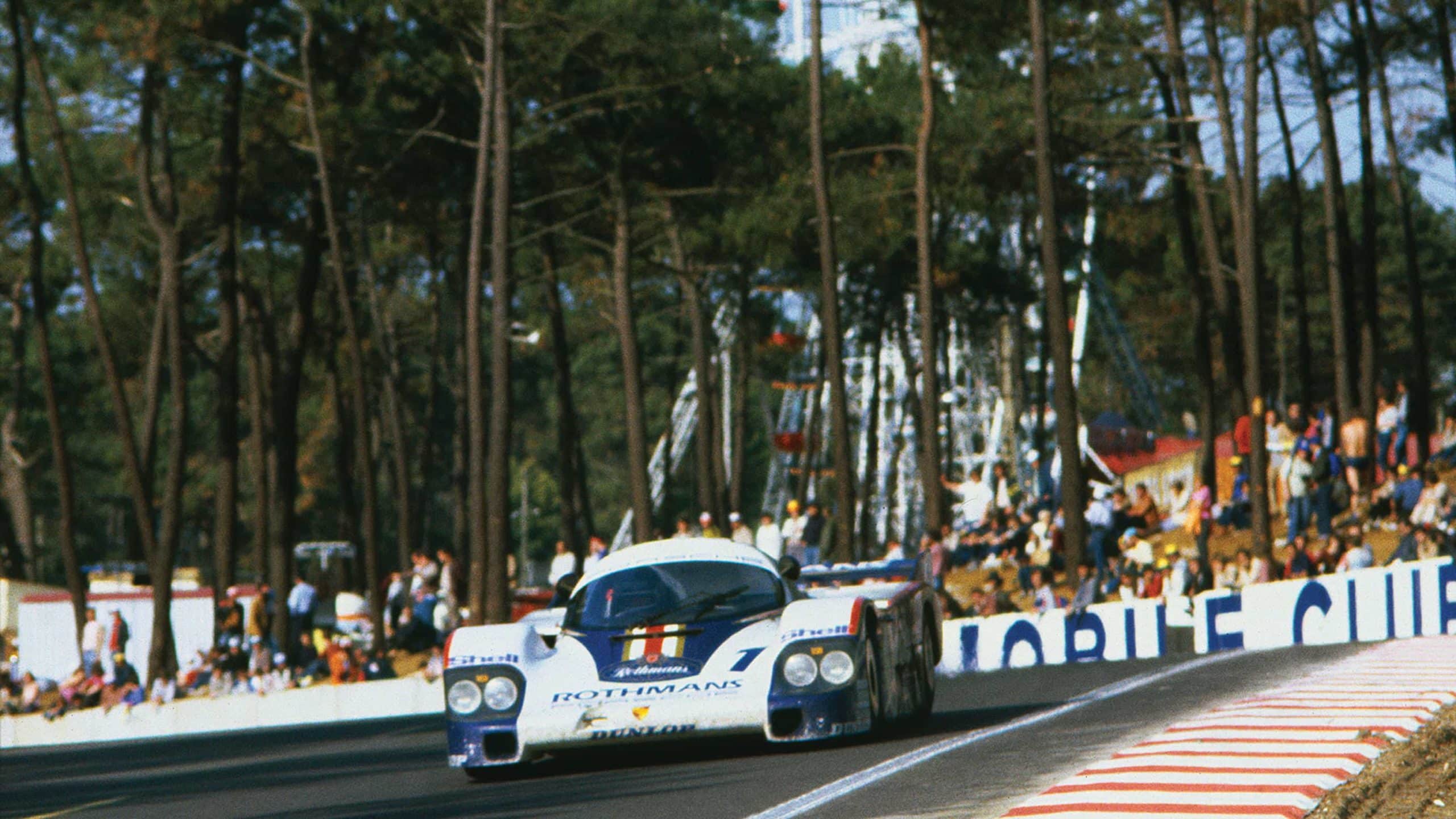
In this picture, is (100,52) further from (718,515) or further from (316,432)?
(316,432)

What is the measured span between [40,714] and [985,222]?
3261 centimetres

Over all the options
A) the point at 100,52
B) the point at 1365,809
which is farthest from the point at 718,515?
the point at 1365,809

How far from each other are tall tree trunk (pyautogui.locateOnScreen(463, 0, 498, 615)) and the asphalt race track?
41.3 ft

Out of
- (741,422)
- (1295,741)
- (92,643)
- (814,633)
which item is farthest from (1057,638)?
(741,422)

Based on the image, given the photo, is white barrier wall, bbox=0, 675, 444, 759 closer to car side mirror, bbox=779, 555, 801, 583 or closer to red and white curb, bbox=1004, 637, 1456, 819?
car side mirror, bbox=779, 555, 801, 583

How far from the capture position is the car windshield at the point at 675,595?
37.8 feet

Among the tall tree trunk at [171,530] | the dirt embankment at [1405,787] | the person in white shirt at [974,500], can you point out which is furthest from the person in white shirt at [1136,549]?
the dirt embankment at [1405,787]

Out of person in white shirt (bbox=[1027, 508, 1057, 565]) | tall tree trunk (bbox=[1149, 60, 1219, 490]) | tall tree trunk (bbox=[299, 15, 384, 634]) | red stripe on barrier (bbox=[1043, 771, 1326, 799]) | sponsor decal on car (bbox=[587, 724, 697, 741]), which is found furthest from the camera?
tall tree trunk (bbox=[1149, 60, 1219, 490])

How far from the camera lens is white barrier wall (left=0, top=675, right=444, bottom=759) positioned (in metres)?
24.0

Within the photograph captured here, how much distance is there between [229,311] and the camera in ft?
119

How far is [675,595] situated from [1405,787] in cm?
458

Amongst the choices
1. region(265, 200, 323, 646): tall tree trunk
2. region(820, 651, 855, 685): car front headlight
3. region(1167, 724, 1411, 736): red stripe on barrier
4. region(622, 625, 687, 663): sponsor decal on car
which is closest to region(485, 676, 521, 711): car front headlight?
region(622, 625, 687, 663): sponsor decal on car

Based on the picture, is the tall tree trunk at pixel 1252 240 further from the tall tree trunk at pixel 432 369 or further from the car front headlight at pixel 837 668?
the tall tree trunk at pixel 432 369

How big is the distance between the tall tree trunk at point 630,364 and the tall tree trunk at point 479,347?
15.3 ft
